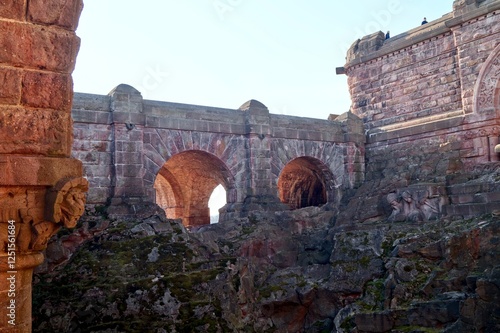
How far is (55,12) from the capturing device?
3.33 m

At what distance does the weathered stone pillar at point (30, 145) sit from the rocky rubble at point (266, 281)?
5289 millimetres

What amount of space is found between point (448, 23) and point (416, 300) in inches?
342

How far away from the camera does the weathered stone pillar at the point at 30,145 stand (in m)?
3.08

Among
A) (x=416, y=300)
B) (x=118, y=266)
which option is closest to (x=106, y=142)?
(x=118, y=266)

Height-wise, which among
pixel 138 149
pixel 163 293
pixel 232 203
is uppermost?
pixel 138 149

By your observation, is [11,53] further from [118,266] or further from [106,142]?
[106,142]

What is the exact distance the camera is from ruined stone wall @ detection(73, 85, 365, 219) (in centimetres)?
1121

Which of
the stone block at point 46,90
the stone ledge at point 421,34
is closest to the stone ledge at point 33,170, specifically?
the stone block at point 46,90

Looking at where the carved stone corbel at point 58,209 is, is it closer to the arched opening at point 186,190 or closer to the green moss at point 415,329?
the green moss at point 415,329

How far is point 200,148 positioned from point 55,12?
31.3ft

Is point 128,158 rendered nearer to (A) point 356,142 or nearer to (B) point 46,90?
(A) point 356,142

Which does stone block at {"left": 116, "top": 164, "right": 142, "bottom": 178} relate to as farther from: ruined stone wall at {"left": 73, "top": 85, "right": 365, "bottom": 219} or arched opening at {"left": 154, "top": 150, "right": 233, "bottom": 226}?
arched opening at {"left": 154, "top": 150, "right": 233, "bottom": 226}

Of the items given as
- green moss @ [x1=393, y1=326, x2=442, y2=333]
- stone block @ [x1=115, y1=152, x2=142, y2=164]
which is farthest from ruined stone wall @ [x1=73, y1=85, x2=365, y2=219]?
green moss @ [x1=393, y1=326, x2=442, y2=333]

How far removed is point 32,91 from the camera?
3199 millimetres
